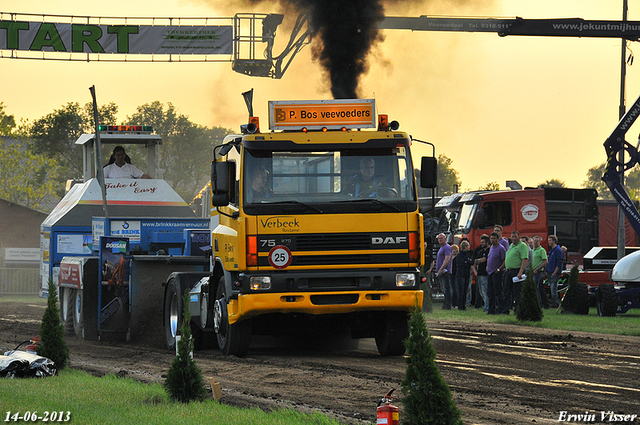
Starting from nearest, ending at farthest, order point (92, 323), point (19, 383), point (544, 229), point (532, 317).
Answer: point (19, 383), point (92, 323), point (532, 317), point (544, 229)

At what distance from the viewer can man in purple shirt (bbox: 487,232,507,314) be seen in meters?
20.7

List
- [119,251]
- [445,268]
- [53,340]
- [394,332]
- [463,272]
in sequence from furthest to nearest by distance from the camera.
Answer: [445,268] → [463,272] → [119,251] → [394,332] → [53,340]

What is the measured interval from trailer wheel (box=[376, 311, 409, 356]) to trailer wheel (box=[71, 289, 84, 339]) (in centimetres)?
587

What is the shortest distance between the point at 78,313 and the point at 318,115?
6.54m

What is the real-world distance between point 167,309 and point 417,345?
8.67 m

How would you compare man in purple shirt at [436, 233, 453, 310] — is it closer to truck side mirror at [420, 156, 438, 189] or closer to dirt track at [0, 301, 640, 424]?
dirt track at [0, 301, 640, 424]

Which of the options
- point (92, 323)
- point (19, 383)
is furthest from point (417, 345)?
point (92, 323)

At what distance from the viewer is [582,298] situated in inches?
813

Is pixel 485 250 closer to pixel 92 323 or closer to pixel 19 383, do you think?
pixel 92 323

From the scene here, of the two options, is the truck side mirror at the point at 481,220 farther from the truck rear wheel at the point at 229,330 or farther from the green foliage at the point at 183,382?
the green foliage at the point at 183,382

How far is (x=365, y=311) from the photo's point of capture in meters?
11.7

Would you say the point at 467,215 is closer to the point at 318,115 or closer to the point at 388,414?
the point at 318,115

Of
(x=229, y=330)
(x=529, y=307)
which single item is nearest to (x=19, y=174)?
(x=529, y=307)

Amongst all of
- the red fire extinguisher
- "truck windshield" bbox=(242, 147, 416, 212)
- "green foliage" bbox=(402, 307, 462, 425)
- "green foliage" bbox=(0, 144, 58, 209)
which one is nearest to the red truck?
"truck windshield" bbox=(242, 147, 416, 212)
